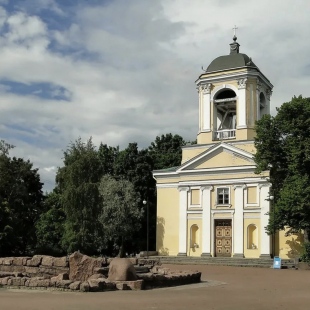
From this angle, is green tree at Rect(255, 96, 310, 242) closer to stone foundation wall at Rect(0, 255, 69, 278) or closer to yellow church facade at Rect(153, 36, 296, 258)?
yellow church facade at Rect(153, 36, 296, 258)

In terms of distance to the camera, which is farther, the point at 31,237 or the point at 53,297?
the point at 31,237

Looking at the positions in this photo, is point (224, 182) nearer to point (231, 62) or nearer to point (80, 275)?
point (231, 62)

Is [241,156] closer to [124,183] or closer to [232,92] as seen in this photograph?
[232,92]

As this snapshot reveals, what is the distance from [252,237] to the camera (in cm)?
4138

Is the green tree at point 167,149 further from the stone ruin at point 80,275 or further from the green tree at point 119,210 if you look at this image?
the stone ruin at point 80,275

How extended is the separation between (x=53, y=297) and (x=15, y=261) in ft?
21.5

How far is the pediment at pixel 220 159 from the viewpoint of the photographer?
137ft

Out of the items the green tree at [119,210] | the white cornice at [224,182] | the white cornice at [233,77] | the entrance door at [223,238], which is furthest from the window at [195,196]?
the white cornice at [233,77]

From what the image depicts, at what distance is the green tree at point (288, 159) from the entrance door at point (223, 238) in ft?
21.8

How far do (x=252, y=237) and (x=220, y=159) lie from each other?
22.7ft

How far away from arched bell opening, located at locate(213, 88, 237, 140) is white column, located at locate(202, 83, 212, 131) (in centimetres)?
57

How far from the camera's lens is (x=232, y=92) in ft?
149

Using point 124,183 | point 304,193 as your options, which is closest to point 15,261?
point 304,193

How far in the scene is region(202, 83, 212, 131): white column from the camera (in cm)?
4494
